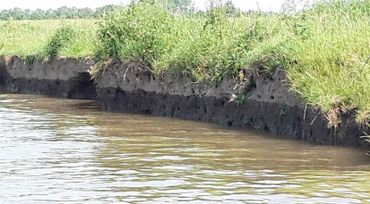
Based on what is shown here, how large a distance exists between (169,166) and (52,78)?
50.1 feet

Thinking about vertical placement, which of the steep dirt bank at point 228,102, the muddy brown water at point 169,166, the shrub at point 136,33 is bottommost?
the muddy brown water at point 169,166

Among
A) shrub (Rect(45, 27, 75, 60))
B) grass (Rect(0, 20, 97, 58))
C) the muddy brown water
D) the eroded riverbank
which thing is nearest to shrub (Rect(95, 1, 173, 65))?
the eroded riverbank

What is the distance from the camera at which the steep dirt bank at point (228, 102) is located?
1212 centimetres

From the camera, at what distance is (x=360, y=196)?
7.93 m

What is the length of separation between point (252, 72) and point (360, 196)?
268 inches

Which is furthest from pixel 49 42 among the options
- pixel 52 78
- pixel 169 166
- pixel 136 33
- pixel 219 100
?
pixel 169 166

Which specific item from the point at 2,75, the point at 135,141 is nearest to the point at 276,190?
the point at 135,141

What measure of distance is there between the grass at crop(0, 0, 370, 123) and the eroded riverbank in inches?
8.6

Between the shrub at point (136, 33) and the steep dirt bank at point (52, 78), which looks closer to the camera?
the shrub at point (136, 33)

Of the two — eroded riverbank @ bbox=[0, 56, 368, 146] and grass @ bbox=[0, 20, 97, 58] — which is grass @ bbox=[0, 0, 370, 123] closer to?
eroded riverbank @ bbox=[0, 56, 368, 146]

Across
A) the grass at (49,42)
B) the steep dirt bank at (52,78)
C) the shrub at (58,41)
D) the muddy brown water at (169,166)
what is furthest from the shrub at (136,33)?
the shrub at (58,41)

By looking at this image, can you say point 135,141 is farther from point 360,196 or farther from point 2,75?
point 2,75

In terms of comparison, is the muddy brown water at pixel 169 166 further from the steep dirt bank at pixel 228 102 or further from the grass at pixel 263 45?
the grass at pixel 263 45

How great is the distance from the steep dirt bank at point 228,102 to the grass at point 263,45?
0.73 feet
